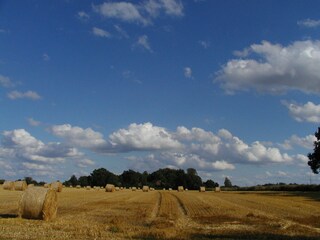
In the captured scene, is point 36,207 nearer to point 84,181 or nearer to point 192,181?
point 192,181

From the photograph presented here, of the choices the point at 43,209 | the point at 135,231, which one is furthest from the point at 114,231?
the point at 43,209

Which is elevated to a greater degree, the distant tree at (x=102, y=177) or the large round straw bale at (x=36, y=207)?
the distant tree at (x=102, y=177)

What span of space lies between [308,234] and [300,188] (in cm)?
9064

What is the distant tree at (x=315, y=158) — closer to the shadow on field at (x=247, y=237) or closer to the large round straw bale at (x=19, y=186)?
the large round straw bale at (x=19, y=186)

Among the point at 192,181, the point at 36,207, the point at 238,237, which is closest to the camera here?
the point at 238,237

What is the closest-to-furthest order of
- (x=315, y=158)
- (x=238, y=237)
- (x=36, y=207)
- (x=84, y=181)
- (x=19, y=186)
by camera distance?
(x=238, y=237)
(x=36, y=207)
(x=19, y=186)
(x=315, y=158)
(x=84, y=181)

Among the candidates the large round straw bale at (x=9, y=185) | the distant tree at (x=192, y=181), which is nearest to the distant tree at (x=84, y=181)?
the distant tree at (x=192, y=181)

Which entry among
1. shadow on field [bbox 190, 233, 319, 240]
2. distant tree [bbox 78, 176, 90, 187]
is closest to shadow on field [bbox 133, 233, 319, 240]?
shadow on field [bbox 190, 233, 319, 240]

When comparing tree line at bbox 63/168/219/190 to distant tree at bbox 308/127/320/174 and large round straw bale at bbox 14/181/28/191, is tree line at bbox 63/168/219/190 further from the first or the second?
large round straw bale at bbox 14/181/28/191

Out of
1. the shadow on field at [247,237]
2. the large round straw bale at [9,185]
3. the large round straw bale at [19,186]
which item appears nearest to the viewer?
the shadow on field at [247,237]

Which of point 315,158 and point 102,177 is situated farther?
point 102,177

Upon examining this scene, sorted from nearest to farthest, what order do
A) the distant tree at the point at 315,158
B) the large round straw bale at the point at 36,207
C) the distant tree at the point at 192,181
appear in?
1. the large round straw bale at the point at 36,207
2. the distant tree at the point at 315,158
3. the distant tree at the point at 192,181

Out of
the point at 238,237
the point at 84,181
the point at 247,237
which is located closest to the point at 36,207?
the point at 238,237

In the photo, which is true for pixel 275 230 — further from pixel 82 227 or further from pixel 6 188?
pixel 6 188
